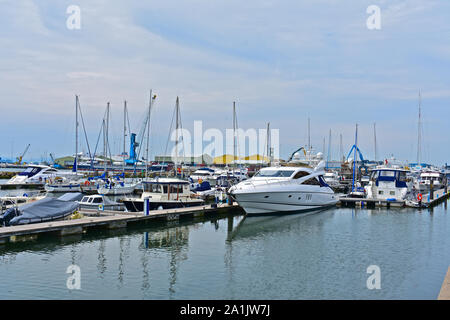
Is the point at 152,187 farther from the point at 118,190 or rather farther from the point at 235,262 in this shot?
the point at 118,190

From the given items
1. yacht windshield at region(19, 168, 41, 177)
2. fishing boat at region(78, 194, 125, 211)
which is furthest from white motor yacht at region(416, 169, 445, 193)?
yacht windshield at region(19, 168, 41, 177)

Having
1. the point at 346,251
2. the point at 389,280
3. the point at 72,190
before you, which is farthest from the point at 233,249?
the point at 72,190

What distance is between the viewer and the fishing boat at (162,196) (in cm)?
3359

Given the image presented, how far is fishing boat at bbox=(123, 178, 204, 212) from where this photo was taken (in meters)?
33.6

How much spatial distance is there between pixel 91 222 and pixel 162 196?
9.58 meters

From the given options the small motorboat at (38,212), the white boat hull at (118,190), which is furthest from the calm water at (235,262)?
the white boat hull at (118,190)

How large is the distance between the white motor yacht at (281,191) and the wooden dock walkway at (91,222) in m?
3.54

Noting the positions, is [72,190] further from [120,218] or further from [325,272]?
[325,272]

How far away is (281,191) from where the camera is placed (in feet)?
115

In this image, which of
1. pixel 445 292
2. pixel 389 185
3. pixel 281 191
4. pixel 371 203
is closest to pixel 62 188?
pixel 281 191

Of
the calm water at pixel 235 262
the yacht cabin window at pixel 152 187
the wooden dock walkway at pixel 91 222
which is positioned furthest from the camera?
the yacht cabin window at pixel 152 187

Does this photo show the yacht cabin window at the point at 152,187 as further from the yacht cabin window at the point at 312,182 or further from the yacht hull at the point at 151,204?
the yacht cabin window at the point at 312,182

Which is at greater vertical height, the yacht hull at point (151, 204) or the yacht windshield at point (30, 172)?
the yacht windshield at point (30, 172)

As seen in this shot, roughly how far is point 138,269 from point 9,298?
5.32 metres
